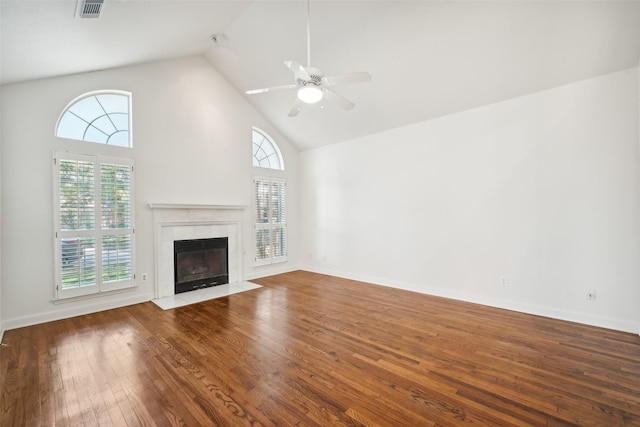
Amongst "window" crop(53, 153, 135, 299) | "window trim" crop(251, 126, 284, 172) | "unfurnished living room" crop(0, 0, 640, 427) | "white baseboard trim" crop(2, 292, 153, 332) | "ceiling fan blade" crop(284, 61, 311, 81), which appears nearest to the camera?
"unfurnished living room" crop(0, 0, 640, 427)

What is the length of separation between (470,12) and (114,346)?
16.9 feet

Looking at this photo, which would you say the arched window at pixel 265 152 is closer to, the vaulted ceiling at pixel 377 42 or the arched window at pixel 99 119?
the vaulted ceiling at pixel 377 42

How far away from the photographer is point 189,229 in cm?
482

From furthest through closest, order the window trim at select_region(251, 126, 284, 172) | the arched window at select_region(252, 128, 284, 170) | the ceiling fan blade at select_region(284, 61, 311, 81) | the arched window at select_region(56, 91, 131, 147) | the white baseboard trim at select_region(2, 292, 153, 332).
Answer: the arched window at select_region(252, 128, 284, 170) → the window trim at select_region(251, 126, 284, 172) → the arched window at select_region(56, 91, 131, 147) → the white baseboard trim at select_region(2, 292, 153, 332) → the ceiling fan blade at select_region(284, 61, 311, 81)

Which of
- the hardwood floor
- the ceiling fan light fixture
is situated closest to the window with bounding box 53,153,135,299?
the hardwood floor

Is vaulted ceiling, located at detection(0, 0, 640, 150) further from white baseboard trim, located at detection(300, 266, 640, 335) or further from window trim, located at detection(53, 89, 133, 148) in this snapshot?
white baseboard trim, located at detection(300, 266, 640, 335)

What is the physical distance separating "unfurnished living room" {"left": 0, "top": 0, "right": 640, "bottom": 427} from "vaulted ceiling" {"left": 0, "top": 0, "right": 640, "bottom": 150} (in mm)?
26

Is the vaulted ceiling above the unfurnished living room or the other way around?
above

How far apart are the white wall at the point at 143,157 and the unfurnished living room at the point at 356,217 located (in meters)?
0.03

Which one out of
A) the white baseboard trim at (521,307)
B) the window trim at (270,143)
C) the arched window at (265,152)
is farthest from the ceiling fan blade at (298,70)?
the white baseboard trim at (521,307)

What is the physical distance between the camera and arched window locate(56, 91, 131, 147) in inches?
148

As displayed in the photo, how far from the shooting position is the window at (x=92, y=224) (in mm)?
3570

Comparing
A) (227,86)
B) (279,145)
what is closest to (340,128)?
(279,145)

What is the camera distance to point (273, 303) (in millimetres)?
4148
